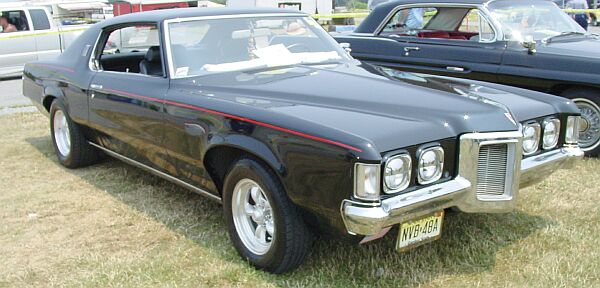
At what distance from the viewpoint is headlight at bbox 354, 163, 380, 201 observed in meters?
2.68

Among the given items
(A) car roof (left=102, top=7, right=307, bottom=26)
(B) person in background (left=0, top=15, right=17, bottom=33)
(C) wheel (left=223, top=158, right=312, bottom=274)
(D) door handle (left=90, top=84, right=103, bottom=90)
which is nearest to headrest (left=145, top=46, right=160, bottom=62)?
(A) car roof (left=102, top=7, right=307, bottom=26)

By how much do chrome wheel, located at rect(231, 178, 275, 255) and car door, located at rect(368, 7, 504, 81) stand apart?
3.47 m

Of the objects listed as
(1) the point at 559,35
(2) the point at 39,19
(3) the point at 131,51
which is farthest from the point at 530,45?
(2) the point at 39,19

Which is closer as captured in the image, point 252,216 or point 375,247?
point 252,216

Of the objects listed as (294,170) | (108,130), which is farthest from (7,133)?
(294,170)

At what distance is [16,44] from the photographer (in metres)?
12.8

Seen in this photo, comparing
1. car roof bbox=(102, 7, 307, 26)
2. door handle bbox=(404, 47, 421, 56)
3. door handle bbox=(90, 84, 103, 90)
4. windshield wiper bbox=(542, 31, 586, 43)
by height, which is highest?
car roof bbox=(102, 7, 307, 26)

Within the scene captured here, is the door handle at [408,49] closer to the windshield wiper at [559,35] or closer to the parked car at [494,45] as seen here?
the parked car at [494,45]

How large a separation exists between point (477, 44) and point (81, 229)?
4.18 m

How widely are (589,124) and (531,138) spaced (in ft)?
8.33

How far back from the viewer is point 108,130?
4.69 m

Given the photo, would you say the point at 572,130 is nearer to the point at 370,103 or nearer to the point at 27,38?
the point at 370,103

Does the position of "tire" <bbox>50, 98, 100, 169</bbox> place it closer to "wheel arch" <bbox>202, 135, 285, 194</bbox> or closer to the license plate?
"wheel arch" <bbox>202, 135, 285, 194</bbox>

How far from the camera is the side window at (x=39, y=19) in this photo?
1315 cm
